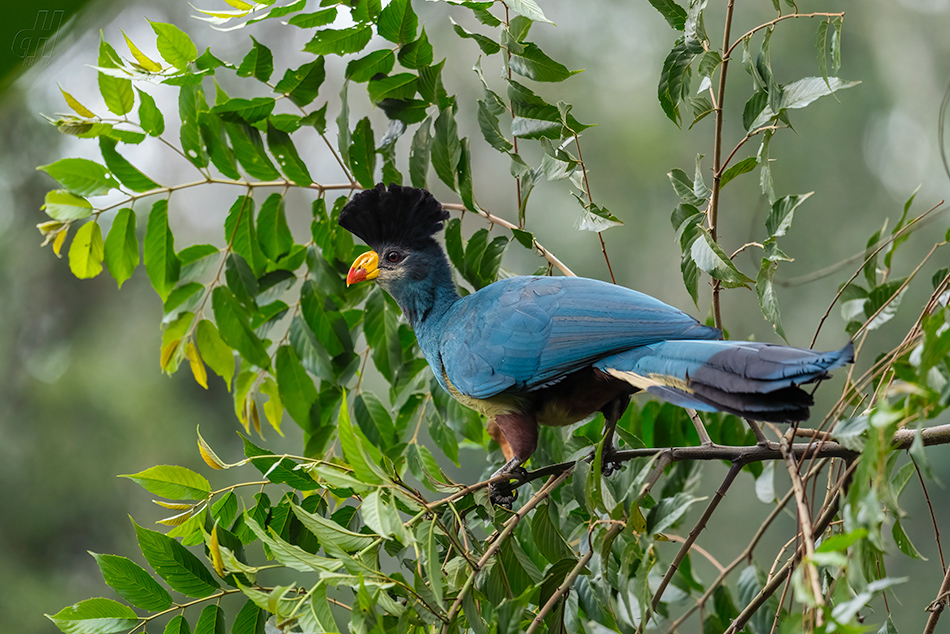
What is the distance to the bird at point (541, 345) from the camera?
0.77 metres

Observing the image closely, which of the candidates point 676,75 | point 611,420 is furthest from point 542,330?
point 676,75

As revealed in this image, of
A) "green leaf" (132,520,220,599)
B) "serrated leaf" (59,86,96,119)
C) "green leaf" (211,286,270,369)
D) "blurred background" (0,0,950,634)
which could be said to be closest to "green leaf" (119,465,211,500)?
"green leaf" (132,520,220,599)

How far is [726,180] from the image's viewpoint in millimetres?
973

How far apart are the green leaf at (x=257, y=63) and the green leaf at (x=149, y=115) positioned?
0.17m

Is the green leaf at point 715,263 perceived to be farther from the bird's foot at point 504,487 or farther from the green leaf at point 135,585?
Result: the green leaf at point 135,585

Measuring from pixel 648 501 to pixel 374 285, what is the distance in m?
0.63

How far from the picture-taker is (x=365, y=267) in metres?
1.26

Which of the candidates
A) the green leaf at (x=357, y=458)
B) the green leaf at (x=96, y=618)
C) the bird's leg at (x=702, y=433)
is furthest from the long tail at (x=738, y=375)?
the green leaf at (x=96, y=618)

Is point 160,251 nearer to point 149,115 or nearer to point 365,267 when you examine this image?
point 149,115

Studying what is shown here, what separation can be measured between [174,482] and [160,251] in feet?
1.59

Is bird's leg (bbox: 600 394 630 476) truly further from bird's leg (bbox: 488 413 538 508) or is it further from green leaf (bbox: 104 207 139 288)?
green leaf (bbox: 104 207 139 288)

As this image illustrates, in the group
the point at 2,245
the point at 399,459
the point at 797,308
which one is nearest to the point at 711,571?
the point at 797,308

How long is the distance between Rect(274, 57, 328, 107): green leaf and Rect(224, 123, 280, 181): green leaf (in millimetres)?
92

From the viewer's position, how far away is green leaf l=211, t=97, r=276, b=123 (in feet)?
3.83
